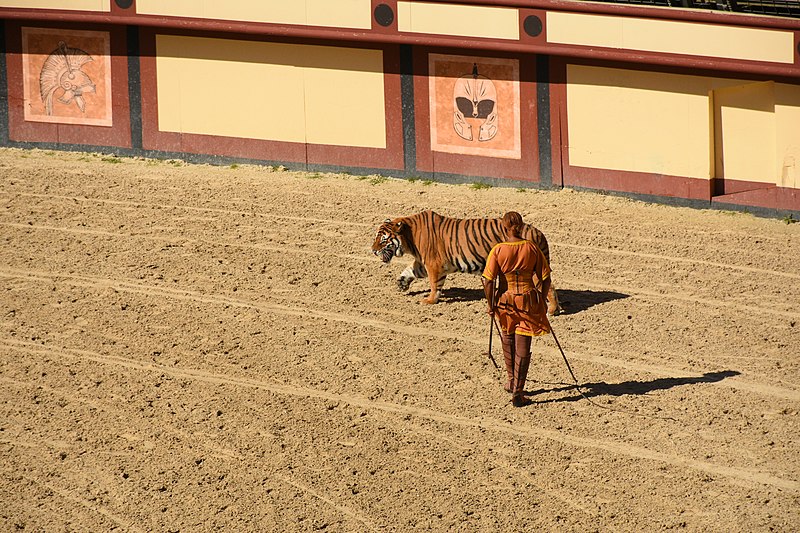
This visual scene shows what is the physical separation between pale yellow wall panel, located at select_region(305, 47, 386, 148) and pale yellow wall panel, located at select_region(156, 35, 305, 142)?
0.21 meters

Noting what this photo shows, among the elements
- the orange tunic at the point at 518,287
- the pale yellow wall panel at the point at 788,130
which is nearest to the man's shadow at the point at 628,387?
the orange tunic at the point at 518,287

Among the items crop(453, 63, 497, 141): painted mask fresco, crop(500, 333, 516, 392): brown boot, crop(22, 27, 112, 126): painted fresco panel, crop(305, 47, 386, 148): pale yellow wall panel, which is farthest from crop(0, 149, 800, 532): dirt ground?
crop(22, 27, 112, 126): painted fresco panel

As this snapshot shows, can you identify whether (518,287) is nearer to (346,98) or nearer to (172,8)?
(346,98)

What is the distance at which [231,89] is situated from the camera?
59.1ft

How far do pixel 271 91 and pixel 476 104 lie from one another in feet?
9.08

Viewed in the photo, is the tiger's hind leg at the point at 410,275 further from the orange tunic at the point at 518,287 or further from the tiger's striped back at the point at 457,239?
the orange tunic at the point at 518,287

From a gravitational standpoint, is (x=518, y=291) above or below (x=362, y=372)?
above

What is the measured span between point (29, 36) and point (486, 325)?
8.82 metres

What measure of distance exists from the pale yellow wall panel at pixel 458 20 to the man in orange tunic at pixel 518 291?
6030mm

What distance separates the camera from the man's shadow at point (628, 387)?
11805mm

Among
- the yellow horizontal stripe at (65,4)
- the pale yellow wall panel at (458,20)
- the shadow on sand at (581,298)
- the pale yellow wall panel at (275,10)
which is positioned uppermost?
the yellow horizontal stripe at (65,4)

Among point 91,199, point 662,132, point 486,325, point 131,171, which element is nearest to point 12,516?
point 486,325

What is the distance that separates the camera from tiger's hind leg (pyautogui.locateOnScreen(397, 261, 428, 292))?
13938mm

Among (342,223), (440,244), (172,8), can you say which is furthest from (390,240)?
(172,8)
